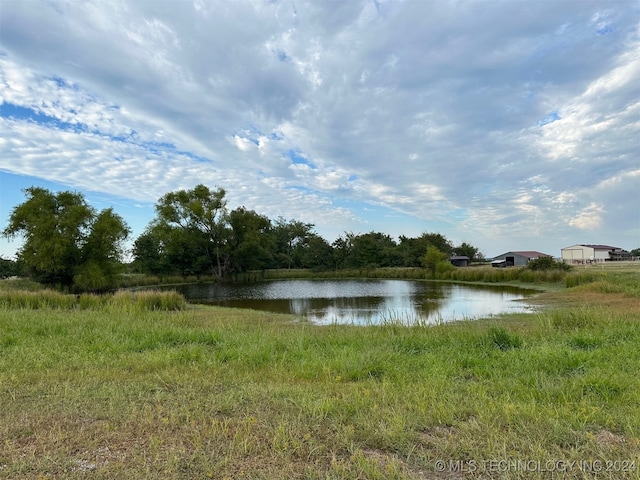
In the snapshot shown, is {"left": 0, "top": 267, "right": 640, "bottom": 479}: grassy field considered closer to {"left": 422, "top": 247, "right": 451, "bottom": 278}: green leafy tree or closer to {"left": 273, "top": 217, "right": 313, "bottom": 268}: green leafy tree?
{"left": 422, "top": 247, "right": 451, "bottom": 278}: green leafy tree

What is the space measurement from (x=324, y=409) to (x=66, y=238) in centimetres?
3057

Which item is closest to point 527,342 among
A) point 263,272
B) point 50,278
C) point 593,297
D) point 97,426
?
point 97,426

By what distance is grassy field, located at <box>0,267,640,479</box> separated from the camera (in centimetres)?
244

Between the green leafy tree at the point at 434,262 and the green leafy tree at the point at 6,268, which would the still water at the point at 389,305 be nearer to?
the green leafy tree at the point at 434,262

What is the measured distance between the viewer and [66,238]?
27.2 metres

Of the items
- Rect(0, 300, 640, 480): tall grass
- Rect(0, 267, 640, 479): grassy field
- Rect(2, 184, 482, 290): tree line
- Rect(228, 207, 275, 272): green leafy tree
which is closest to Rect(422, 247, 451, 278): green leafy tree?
Rect(2, 184, 482, 290): tree line

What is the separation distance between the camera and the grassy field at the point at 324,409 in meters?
2.44

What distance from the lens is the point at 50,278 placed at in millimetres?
28625

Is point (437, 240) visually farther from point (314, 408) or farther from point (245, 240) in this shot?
point (314, 408)

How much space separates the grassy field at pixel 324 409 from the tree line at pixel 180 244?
25748 millimetres

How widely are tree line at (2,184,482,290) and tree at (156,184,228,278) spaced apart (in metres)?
0.12

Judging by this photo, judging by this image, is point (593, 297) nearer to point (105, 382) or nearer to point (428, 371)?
point (428, 371)

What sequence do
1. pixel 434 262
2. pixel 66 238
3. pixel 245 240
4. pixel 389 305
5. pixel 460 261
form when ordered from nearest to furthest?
pixel 389 305 < pixel 66 238 < pixel 434 262 < pixel 245 240 < pixel 460 261

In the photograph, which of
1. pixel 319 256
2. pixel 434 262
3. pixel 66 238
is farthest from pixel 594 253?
pixel 66 238
